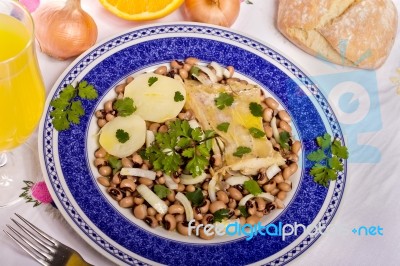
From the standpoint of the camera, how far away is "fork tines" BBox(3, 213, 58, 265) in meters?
1.20

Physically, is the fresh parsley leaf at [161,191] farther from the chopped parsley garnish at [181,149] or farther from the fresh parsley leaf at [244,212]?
the fresh parsley leaf at [244,212]

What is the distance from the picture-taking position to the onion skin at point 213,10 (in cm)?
171

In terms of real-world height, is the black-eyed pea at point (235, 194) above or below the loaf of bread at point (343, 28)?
below

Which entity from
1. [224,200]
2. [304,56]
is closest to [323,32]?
[304,56]

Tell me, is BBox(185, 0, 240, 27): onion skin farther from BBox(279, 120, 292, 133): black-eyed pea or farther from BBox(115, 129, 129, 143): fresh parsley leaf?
BBox(115, 129, 129, 143): fresh parsley leaf

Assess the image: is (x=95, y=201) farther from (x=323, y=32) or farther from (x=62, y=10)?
(x=323, y=32)

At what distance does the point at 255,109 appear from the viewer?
4.97 feet

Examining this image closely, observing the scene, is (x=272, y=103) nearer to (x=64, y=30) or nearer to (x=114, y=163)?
(x=114, y=163)

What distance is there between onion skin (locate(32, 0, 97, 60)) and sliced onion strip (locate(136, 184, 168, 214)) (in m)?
0.48

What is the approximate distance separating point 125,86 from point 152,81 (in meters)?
0.08

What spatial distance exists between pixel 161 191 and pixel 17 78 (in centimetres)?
45

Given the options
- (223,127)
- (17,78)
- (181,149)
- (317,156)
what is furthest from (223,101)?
(17,78)

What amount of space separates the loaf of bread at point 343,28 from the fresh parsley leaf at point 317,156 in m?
0.39

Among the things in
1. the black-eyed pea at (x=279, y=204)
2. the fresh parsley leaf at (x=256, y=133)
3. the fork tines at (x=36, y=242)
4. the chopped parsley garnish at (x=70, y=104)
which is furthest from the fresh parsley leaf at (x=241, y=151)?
the fork tines at (x=36, y=242)
